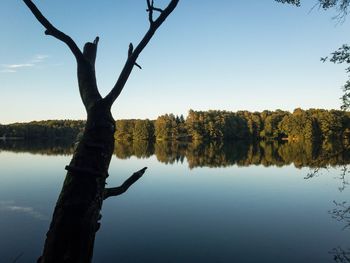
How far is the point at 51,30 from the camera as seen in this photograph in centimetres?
278

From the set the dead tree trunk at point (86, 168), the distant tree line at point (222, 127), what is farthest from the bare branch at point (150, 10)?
the distant tree line at point (222, 127)

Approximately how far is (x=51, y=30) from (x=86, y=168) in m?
1.24

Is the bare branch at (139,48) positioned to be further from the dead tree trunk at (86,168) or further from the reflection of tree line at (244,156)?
the reflection of tree line at (244,156)

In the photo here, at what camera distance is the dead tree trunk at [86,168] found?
2215 mm

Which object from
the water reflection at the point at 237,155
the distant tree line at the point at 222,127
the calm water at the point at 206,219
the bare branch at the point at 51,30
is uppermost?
the distant tree line at the point at 222,127

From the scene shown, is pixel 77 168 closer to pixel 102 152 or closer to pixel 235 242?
pixel 102 152

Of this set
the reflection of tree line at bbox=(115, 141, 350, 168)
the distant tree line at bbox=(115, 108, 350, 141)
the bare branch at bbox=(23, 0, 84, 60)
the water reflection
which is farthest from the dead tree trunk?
the distant tree line at bbox=(115, 108, 350, 141)

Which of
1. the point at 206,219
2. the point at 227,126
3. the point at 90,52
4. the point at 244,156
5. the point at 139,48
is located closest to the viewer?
the point at 139,48

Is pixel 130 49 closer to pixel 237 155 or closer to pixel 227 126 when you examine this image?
pixel 237 155

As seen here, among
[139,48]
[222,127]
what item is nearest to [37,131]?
[222,127]

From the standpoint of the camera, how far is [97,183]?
2418 millimetres

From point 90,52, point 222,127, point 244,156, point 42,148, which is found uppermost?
point 222,127

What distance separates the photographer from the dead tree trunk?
221 cm

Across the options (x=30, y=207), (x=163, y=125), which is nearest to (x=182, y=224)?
(x=30, y=207)
